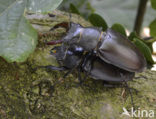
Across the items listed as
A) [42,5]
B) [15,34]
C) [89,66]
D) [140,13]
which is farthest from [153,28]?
[15,34]

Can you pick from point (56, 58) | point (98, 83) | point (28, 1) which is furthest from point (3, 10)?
point (98, 83)

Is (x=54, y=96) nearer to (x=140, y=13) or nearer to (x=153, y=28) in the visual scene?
(x=153, y=28)

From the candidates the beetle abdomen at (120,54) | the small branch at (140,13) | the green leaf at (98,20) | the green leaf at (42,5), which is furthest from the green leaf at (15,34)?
the small branch at (140,13)

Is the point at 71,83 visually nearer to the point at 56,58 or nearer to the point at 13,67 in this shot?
the point at 56,58

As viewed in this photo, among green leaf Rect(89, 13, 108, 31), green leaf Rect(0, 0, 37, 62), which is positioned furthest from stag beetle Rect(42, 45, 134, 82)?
green leaf Rect(89, 13, 108, 31)

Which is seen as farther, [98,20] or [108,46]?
[98,20]

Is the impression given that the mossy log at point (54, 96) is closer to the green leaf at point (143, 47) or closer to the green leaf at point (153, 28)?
the green leaf at point (143, 47)
